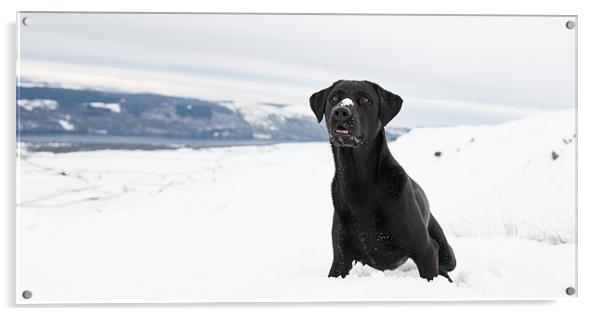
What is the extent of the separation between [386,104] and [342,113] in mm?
295

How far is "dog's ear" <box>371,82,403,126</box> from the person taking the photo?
320 centimetres

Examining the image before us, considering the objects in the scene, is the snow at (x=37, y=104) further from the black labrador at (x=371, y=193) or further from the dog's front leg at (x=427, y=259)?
the dog's front leg at (x=427, y=259)

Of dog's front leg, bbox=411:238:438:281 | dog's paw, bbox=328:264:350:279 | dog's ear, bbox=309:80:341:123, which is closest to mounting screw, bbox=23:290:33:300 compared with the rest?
dog's paw, bbox=328:264:350:279

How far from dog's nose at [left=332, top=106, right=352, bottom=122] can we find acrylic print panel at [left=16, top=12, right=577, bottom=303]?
804mm

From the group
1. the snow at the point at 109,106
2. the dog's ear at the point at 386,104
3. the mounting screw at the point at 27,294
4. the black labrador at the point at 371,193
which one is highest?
the snow at the point at 109,106

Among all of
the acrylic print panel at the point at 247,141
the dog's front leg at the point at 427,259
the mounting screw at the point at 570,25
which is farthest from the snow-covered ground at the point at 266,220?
the mounting screw at the point at 570,25

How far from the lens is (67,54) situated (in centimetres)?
391

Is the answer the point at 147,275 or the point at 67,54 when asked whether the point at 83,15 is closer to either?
the point at 67,54

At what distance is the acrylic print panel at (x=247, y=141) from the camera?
3814 millimetres

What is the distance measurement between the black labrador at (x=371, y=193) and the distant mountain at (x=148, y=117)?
2.81ft

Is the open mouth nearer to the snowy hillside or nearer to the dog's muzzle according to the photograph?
the dog's muzzle

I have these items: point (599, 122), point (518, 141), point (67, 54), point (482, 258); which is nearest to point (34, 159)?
point (67, 54)

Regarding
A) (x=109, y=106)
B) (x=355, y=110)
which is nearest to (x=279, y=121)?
(x=109, y=106)

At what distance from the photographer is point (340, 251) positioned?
3316 millimetres
